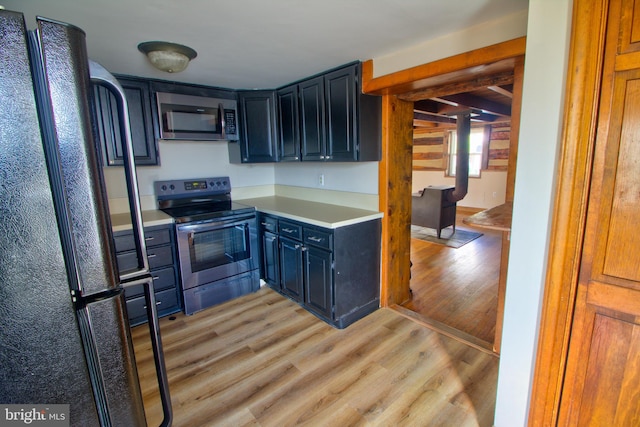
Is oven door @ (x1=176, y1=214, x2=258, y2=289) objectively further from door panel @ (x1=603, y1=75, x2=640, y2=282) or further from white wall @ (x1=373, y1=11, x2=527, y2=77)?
door panel @ (x1=603, y1=75, x2=640, y2=282)

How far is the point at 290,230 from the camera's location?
9.23 ft

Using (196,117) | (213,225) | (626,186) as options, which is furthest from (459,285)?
(196,117)

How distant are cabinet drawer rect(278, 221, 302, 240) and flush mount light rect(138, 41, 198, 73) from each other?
1.47m

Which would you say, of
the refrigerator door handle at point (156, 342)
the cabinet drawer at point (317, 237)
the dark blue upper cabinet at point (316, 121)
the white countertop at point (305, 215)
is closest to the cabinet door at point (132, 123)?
the white countertop at point (305, 215)

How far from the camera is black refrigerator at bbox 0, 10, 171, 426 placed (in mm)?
676

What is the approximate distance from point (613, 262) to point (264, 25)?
77.6 inches

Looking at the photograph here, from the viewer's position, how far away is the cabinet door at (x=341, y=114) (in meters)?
2.48

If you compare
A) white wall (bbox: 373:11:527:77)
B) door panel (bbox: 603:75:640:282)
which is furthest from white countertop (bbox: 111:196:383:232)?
door panel (bbox: 603:75:640:282)

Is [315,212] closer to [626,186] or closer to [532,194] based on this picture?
[532,194]

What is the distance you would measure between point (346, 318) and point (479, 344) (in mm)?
1011

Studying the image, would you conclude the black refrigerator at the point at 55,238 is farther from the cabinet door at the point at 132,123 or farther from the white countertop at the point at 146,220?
the cabinet door at the point at 132,123

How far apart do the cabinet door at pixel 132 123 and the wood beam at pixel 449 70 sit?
1936 millimetres

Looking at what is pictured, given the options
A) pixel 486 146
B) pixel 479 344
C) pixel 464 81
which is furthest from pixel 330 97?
pixel 486 146

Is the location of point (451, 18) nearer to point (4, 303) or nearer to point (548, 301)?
point (548, 301)
